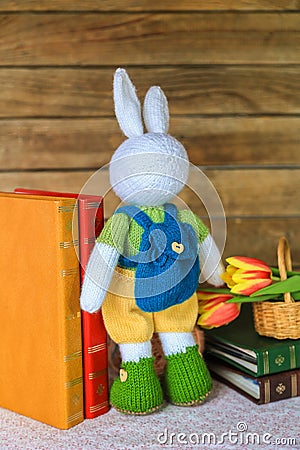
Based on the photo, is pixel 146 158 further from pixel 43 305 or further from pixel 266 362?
pixel 266 362

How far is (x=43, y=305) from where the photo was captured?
3.16ft

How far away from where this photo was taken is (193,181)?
1009mm

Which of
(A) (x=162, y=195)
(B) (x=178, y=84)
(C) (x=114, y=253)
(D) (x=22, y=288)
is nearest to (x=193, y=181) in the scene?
(A) (x=162, y=195)

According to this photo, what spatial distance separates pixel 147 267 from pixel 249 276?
0.20 m

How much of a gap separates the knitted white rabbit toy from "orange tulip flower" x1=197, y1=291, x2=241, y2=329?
0.23ft

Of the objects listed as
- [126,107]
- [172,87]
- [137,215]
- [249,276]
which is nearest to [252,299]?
[249,276]

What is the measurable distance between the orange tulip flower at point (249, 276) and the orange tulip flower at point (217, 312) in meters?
0.04

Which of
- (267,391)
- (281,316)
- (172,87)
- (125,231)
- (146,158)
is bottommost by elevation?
(267,391)

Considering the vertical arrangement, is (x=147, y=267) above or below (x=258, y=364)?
above

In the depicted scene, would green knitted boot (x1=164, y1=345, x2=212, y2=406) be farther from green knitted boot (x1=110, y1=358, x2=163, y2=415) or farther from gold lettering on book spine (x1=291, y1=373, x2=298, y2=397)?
gold lettering on book spine (x1=291, y1=373, x2=298, y2=397)

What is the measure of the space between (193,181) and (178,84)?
1.40 feet

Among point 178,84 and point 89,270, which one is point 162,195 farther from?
point 178,84

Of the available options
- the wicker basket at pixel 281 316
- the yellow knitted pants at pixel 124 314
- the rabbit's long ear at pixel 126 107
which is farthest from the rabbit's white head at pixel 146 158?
the wicker basket at pixel 281 316

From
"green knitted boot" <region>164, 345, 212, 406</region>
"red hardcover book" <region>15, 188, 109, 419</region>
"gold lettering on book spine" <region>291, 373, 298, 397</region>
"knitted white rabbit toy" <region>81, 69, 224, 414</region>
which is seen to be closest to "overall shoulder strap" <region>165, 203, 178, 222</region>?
"knitted white rabbit toy" <region>81, 69, 224, 414</region>
